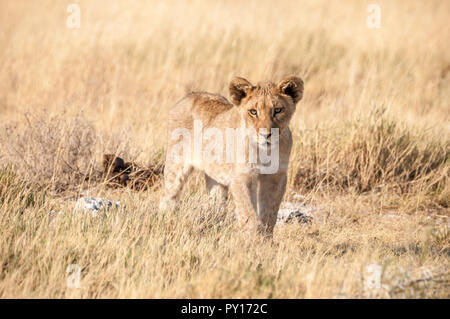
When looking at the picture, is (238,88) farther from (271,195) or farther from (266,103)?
(271,195)

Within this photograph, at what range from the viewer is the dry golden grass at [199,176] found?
3.96 m

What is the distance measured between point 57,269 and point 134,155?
332 cm

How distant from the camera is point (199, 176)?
6.80 meters

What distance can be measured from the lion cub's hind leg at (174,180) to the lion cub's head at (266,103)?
108cm

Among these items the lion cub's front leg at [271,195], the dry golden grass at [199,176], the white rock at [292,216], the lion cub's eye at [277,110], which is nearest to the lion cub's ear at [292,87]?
the lion cub's eye at [277,110]

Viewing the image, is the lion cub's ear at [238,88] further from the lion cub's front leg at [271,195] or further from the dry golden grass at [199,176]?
the dry golden grass at [199,176]

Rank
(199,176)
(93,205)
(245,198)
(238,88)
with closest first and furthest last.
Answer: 1. (245,198)
2. (238,88)
3. (93,205)
4. (199,176)

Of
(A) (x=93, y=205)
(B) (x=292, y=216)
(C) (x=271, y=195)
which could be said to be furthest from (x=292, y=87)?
(A) (x=93, y=205)

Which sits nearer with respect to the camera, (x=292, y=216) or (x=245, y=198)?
(x=245, y=198)

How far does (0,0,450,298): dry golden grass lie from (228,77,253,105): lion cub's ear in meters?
0.99

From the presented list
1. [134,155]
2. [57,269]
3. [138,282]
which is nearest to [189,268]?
[138,282]

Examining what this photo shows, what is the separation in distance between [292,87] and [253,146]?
59 cm

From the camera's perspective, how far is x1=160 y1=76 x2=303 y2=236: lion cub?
15.7 feet
